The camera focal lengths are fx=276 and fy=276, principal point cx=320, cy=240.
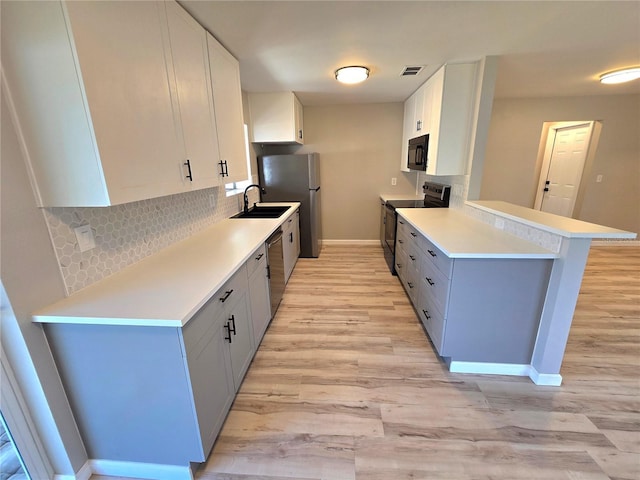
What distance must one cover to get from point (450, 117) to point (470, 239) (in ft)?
4.60

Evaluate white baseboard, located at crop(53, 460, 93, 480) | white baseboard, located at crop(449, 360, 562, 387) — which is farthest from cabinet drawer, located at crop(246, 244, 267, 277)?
white baseboard, located at crop(449, 360, 562, 387)

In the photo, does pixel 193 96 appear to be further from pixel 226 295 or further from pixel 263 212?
pixel 263 212

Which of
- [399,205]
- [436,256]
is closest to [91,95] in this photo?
[436,256]

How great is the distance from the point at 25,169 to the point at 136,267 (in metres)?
0.68

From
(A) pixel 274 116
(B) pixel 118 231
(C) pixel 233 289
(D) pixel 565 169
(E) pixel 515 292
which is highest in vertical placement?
(A) pixel 274 116

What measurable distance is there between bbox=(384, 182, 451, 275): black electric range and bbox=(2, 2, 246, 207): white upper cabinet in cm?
276

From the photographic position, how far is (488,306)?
1.86 meters

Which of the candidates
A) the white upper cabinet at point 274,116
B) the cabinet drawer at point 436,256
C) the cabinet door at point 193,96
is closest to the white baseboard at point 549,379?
the cabinet drawer at point 436,256

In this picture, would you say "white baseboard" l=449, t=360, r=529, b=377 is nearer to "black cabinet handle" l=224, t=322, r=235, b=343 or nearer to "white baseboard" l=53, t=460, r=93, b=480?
"black cabinet handle" l=224, t=322, r=235, b=343

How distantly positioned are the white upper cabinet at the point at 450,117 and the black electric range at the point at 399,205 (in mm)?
467

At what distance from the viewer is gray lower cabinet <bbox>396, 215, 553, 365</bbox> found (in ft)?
5.85

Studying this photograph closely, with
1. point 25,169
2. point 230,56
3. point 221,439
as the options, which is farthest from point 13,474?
point 230,56

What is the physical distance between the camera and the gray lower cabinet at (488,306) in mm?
1782

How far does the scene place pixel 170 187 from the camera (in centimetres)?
154
